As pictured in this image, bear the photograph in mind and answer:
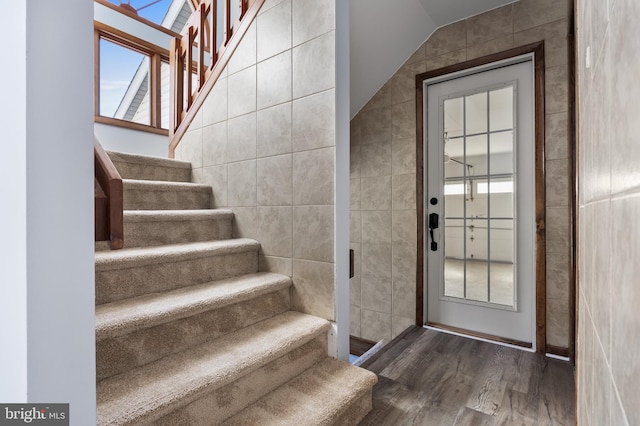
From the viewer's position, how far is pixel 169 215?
176 centimetres

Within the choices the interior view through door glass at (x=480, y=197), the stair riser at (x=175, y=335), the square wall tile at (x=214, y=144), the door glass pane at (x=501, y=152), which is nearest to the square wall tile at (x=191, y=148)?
the square wall tile at (x=214, y=144)

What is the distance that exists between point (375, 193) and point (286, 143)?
1.26m

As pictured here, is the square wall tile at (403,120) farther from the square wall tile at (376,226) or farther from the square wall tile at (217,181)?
the square wall tile at (217,181)

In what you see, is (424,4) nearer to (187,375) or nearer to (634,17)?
(634,17)

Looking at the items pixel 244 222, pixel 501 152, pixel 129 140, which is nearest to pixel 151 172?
pixel 244 222

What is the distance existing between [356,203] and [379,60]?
1.23 metres

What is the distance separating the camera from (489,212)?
237cm

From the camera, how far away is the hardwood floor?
4.67ft

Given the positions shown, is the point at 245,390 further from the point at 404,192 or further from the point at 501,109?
the point at 501,109

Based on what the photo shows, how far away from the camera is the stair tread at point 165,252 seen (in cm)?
132

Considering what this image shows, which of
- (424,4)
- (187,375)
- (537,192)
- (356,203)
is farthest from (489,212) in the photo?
(187,375)

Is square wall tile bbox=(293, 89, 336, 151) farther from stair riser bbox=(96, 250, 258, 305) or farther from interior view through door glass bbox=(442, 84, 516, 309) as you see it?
interior view through door glass bbox=(442, 84, 516, 309)

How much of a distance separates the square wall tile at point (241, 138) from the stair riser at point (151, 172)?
491mm

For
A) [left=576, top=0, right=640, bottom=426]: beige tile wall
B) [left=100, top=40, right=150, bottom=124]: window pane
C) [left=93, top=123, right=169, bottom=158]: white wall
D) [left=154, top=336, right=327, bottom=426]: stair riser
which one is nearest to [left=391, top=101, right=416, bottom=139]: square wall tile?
[left=154, top=336, right=327, bottom=426]: stair riser
